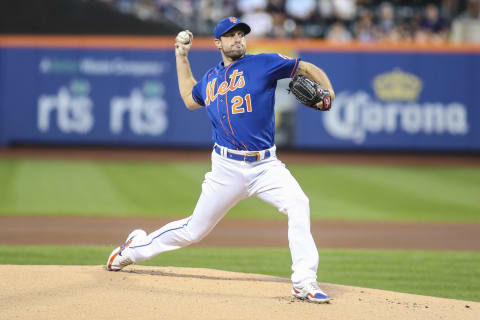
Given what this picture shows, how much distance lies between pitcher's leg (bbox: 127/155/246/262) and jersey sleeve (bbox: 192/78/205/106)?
0.66 m

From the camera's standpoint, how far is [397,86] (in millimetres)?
18234

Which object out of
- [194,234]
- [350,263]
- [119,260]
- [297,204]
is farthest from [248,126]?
[350,263]

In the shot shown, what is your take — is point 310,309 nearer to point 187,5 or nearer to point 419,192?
point 419,192

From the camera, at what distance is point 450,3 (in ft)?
65.7

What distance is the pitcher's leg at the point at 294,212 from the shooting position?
5.50 meters

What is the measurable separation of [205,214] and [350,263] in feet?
7.85

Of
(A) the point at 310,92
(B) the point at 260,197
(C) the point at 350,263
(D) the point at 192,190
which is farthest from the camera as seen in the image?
(D) the point at 192,190

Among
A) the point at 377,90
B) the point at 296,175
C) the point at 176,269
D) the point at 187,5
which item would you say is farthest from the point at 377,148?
the point at 176,269

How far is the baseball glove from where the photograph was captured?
5.57 metres

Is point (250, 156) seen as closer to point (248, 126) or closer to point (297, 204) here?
point (248, 126)

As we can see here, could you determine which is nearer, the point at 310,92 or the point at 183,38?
the point at 310,92

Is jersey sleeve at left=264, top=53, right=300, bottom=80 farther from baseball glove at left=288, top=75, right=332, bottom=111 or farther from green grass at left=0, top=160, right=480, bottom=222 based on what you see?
green grass at left=0, top=160, right=480, bottom=222

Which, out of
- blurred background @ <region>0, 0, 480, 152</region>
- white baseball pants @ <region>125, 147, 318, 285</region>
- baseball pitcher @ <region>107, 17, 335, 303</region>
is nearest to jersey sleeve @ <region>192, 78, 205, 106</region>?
baseball pitcher @ <region>107, 17, 335, 303</region>

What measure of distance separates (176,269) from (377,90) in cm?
1243
